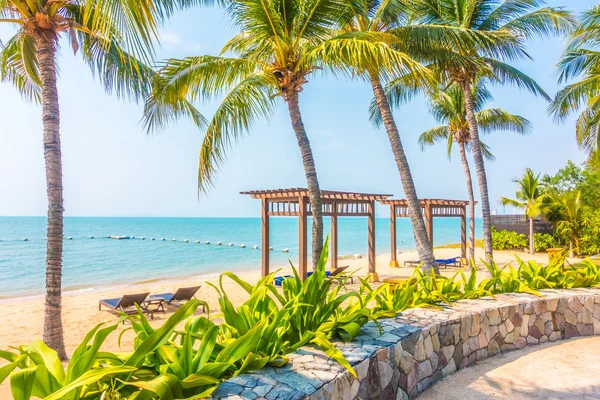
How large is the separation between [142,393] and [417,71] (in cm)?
548

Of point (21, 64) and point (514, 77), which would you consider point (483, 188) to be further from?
point (21, 64)

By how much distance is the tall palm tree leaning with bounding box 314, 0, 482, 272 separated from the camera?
5.66 metres

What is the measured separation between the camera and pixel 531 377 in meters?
3.56

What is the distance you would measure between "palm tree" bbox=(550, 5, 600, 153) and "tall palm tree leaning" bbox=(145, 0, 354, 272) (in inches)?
302

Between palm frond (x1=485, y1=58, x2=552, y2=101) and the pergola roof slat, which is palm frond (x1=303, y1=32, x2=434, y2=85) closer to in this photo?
the pergola roof slat

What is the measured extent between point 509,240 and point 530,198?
2626 millimetres

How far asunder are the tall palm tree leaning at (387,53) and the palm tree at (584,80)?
5534 mm

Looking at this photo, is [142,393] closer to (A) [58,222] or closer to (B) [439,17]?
(A) [58,222]

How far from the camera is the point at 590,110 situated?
43.8 ft

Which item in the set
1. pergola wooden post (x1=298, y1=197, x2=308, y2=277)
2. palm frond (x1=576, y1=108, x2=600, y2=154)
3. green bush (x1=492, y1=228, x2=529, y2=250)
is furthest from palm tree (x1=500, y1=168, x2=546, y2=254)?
pergola wooden post (x1=298, y1=197, x2=308, y2=277)

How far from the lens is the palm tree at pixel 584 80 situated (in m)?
10.5

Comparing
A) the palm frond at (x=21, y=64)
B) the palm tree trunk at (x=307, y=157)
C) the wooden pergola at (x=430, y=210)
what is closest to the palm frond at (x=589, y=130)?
the wooden pergola at (x=430, y=210)

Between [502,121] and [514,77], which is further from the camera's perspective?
[502,121]

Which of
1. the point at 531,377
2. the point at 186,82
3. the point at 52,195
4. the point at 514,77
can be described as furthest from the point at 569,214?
the point at 52,195
